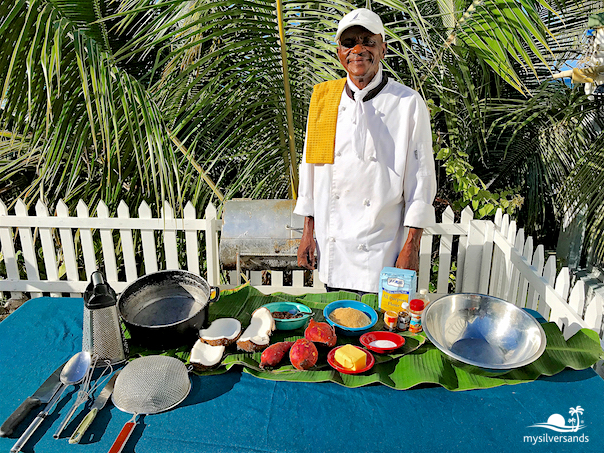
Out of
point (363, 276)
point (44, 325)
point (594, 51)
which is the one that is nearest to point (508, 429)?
point (363, 276)

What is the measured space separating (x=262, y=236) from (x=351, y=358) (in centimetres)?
144

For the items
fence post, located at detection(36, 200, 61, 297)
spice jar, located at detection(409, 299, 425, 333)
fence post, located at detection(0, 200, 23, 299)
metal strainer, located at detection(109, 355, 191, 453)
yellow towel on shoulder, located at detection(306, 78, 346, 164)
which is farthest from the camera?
fence post, located at detection(0, 200, 23, 299)

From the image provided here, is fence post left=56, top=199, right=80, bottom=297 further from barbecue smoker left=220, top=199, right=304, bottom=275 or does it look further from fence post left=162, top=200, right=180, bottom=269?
barbecue smoker left=220, top=199, right=304, bottom=275

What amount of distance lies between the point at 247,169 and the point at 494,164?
2910mm

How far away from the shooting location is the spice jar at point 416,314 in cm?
163

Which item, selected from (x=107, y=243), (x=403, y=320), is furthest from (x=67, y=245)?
(x=403, y=320)

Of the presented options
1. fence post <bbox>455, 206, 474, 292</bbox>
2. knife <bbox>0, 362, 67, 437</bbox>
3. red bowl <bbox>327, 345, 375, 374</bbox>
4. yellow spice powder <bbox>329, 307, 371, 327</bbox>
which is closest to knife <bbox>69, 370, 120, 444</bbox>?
knife <bbox>0, 362, 67, 437</bbox>

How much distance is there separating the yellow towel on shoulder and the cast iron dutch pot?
896mm

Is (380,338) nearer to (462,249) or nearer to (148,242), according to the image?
(462,249)

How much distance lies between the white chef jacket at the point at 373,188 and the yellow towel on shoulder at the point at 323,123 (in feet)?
0.11

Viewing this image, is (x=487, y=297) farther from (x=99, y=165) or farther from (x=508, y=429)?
(x=99, y=165)

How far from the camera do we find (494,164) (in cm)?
459

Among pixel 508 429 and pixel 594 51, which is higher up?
pixel 594 51

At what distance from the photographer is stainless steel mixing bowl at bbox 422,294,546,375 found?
4.81ft
